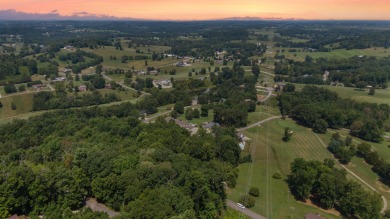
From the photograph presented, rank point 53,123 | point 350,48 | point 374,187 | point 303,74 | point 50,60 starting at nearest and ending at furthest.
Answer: point 374,187
point 53,123
point 303,74
point 50,60
point 350,48

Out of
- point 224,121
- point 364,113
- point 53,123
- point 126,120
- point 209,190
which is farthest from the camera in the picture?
point 364,113

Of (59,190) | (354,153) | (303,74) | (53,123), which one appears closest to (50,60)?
(53,123)

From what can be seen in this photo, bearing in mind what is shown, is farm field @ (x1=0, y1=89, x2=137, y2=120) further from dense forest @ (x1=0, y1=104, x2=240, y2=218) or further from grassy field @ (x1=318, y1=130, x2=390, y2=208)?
grassy field @ (x1=318, y1=130, x2=390, y2=208)

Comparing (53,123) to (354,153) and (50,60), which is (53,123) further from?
(50,60)

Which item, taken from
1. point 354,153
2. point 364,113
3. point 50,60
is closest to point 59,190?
point 354,153

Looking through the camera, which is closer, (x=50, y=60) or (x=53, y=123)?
(x=53, y=123)

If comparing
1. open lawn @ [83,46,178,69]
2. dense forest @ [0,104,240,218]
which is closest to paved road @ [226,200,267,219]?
dense forest @ [0,104,240,218]

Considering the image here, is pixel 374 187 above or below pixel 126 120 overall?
below

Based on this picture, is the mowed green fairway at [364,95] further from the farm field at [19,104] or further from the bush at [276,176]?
the farm field at [19,104]
